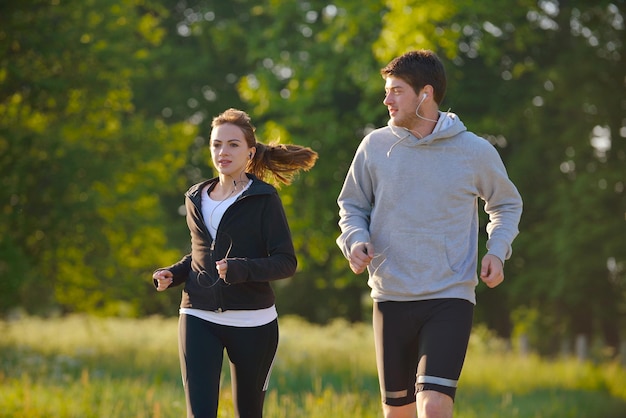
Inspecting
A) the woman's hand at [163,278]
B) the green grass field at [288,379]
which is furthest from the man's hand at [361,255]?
the green grass field at [288,379]

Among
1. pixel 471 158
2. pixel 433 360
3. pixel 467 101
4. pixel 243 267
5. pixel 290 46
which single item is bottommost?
pixel 433 360

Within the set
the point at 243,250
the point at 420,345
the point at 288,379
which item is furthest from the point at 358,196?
the point at 288,379

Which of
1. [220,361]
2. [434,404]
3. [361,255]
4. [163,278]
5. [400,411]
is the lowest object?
[400,411]

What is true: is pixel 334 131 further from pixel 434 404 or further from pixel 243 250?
pixel 434 404

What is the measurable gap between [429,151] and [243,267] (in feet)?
3.73

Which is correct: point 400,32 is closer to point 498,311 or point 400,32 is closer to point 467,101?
point 467,101

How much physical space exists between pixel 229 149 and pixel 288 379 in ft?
24.6

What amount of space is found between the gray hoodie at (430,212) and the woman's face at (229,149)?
655 mm

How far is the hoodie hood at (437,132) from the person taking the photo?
537cm

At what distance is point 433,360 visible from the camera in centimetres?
505

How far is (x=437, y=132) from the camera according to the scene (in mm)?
5355

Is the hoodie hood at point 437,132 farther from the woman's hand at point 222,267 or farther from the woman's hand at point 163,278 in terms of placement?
the woman's hand at point 163,278

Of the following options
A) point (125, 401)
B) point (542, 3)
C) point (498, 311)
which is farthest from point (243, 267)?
point (498, 311)

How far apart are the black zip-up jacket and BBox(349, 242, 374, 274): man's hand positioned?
0.36m
